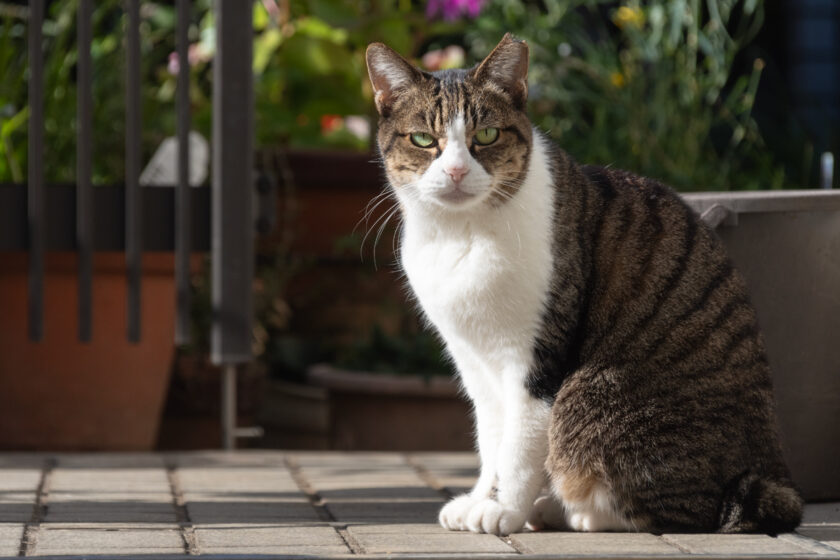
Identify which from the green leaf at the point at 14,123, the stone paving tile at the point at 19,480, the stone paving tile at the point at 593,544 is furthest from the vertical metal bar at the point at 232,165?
the stone paving tile at the point at 593,544

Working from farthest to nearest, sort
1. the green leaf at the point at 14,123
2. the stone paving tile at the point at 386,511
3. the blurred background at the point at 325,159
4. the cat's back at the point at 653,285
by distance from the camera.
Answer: the blurred background at the point at 325,159 < the green leaf at the point at 14,123 < the stone paving tile at the point at 386,511 < the cat's back at the point at 653,285

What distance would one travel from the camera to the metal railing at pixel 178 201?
3.76 meters

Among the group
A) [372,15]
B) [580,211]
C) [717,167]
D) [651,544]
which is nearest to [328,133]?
[372,15]

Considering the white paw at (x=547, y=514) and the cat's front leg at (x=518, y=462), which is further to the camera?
the white paw at (x=547, y=514)

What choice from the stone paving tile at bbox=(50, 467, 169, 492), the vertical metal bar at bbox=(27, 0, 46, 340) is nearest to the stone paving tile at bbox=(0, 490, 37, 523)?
the stone paving tile at bbox=(50, 467, 169, 492)

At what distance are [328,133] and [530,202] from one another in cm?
303

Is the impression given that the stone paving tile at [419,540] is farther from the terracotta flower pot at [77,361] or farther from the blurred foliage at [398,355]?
the blurred foliage at [398,355]

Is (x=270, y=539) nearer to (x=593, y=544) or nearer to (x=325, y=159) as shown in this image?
(x=593, y=544)

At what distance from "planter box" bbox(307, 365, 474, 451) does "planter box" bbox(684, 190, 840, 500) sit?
1610 millimetres

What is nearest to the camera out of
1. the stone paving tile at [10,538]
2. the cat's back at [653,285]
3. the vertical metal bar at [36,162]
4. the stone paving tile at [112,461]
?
the stone paving tile at [10,538]

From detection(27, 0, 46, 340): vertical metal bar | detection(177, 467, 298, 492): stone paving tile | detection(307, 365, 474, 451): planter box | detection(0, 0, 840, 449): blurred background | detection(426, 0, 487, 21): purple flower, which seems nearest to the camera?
detection(177, 467, 298, 492): stone paving tile

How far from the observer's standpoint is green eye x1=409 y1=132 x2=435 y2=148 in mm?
2469

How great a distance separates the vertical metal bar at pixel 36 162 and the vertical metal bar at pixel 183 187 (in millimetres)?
408

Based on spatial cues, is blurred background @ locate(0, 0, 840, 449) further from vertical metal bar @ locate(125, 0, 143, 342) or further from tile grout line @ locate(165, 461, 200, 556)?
tile grout line @ locate(165, 461, 200, 556)
